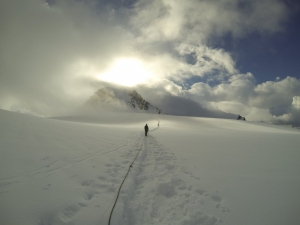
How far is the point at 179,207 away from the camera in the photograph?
3902 mm

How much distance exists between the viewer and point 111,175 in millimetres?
5695

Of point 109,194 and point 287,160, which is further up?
point 287,160

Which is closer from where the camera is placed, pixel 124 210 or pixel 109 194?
pixel 124 210

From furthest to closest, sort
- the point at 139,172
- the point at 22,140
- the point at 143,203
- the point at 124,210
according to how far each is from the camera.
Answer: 1. the point at 22,140
2. the point at 139,172
3. the point at 143,203
4. the point at 124,210

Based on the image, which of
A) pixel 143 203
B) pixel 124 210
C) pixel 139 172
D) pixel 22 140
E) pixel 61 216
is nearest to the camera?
pixel 61 216

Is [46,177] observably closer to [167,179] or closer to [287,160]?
[167,179]

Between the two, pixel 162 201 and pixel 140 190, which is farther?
pixel 140 190

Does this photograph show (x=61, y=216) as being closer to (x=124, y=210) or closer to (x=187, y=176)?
(x=124, y=210)

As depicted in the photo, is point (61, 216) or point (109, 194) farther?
point (109, 194)

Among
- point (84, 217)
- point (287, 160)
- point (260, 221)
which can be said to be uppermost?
point (287, 160)

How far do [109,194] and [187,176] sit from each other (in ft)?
10.2

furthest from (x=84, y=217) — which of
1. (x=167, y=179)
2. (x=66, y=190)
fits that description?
(x=167, y=179)

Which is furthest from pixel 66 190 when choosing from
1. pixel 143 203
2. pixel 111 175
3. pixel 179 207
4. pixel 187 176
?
pixel 187 176

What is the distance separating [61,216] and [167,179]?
3.51m
